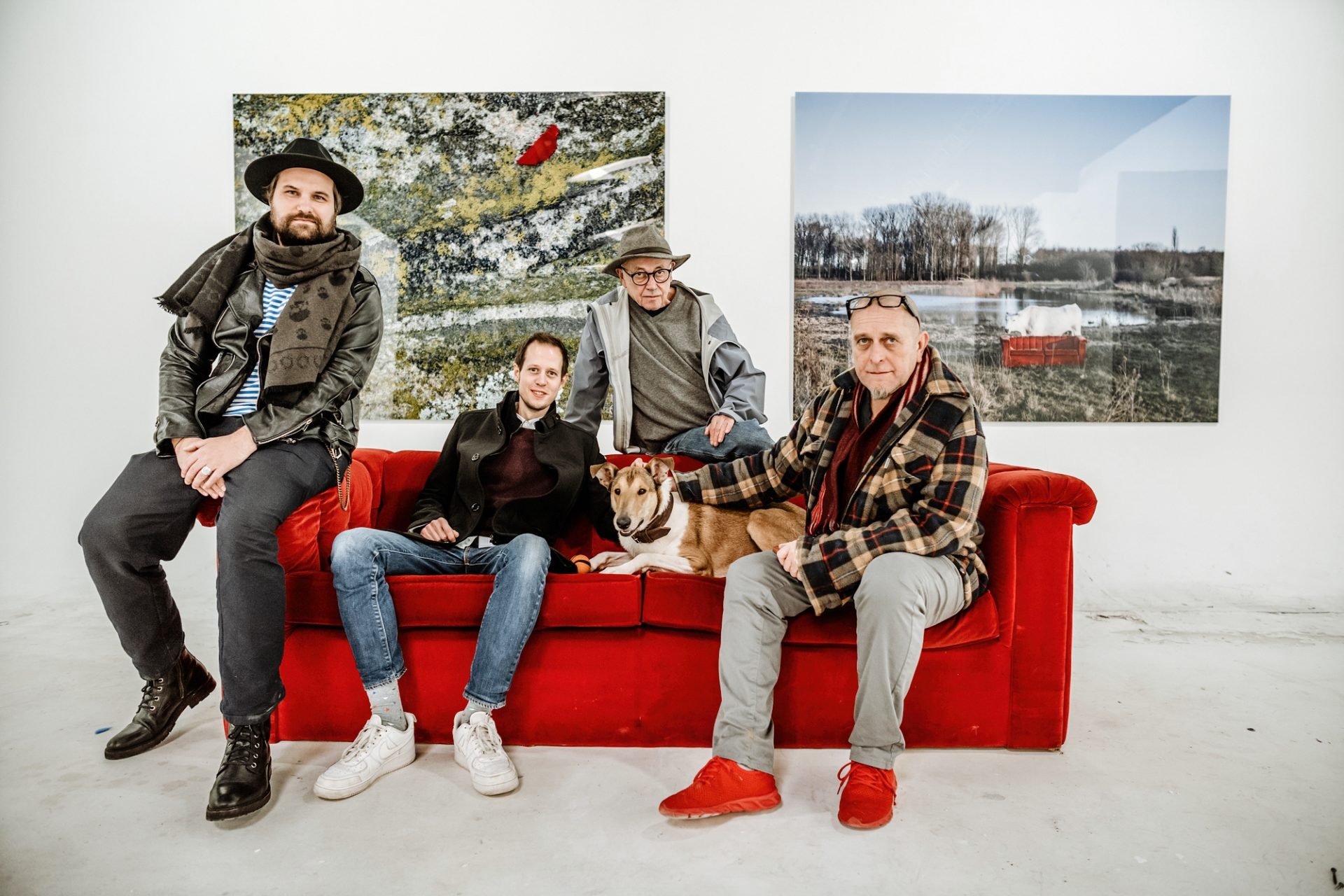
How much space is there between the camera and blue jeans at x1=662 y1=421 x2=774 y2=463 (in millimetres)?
2963

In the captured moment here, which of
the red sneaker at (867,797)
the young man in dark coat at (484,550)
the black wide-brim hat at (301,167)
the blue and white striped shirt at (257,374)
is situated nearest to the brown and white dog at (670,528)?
the young man in dark coat at (484,550)

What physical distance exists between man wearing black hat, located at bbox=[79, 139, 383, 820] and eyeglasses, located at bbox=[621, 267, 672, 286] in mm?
1026

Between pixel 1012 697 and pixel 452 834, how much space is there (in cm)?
156

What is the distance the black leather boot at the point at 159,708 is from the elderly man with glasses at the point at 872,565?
1.51 metres

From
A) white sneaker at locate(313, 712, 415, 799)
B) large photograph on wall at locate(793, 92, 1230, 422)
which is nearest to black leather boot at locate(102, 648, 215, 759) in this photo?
white sneaker at locate(313, 712, 415, 799)

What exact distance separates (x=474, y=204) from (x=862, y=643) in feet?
9.59

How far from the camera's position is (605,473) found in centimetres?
269

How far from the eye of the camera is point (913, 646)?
204cm

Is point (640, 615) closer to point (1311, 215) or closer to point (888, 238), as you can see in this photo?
point (888, 238)

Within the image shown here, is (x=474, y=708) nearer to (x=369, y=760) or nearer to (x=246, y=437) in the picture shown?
(x=369, y=760)

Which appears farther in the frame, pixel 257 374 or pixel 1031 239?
pixel 1031 239

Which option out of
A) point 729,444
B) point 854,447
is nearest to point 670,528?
point 729,444

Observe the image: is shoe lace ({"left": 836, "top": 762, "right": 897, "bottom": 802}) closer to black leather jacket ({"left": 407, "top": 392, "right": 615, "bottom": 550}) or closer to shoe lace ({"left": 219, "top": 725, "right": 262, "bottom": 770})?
black leather jacket ({"left": 407, "top": 392, "right": 615, "bottom": 550})

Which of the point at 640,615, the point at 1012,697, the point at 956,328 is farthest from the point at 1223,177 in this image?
the point at 640,615
